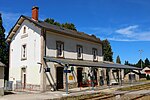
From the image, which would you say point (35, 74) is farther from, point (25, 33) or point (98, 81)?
point (98, 81)

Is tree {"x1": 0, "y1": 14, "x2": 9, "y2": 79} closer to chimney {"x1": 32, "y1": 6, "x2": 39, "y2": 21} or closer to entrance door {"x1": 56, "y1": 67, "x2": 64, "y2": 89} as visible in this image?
chimney {"x1": 32, "y1": 6, "x2": 39, "y2": 21}

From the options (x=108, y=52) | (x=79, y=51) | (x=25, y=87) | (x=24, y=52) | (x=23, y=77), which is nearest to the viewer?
(x=25, y=87)

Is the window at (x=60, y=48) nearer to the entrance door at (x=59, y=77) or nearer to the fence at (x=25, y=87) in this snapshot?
the entrance door at (x=59, y=77)

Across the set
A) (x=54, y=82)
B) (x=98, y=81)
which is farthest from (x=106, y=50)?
(x=54, y=82)

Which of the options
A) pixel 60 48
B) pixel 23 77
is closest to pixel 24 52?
pixel 23 77

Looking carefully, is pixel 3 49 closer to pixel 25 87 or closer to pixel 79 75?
pixel 25 87

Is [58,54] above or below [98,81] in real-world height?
above

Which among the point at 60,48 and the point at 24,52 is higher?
the point at 60,48

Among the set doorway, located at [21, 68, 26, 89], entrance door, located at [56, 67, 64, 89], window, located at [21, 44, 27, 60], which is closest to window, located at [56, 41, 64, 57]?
entrance door, located at [56, 67, 64, 89]

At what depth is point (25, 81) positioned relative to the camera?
22.3 metres

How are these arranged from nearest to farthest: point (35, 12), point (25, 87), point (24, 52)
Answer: point (25, 87), point (35, 12), point (24, 52)

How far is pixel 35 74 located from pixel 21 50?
4.02 meters

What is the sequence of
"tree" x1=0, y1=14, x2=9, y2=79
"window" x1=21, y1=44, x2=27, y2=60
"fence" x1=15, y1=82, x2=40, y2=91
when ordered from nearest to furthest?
"fence" x1=15, y1=82, x2=40, y2=91
"window" x1=21, y1=44, x2=27, y2=60
"tree" x1=0, y1=14, x2=9, y2=79

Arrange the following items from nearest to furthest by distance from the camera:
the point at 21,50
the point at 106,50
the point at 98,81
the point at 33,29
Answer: the point at 33,29 < the point at 21,50 < the point at 98,81 < the point at 106,50
